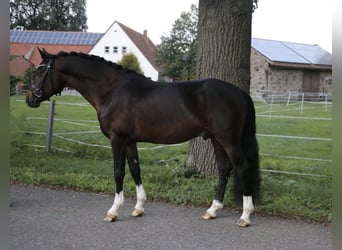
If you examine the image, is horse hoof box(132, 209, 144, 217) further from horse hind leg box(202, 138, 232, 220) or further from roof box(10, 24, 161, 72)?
roof box(10, 24, 161, 72)

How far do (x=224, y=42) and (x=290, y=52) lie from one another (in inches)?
1146

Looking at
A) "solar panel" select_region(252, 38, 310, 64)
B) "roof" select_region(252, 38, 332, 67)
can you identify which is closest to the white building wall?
"solar panel" select_region(252, 38, 310, 64)

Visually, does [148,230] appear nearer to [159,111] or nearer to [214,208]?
[214,208]

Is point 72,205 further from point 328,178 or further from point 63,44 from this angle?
point 63,44

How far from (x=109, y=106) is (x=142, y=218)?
4.40 feet

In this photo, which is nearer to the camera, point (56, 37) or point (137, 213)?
point (137, 213)

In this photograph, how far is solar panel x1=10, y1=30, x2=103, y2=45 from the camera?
2869cm

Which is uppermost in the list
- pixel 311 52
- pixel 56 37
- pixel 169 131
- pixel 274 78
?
pixel 56 37

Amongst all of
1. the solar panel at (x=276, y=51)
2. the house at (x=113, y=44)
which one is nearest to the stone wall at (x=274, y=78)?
the solar panel at (x=276, y=51)

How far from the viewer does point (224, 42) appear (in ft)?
17.3

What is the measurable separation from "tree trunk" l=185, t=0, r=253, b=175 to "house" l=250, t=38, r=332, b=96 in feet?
76.6

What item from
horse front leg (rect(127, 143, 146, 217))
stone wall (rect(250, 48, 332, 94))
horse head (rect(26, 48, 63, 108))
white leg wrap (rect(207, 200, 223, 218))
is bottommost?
white leg wrap (rect(207, 200, 223, 218))

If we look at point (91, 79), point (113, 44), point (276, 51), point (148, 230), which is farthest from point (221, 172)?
point (113, 44)

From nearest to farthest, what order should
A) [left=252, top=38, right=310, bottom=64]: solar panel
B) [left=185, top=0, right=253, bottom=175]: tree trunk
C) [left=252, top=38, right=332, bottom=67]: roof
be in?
[left=185, top=0, right=253, bottom=175]: tree trunk, [left=252, top=38, right=332, bottom=67]: roof, [left=252, top=38, right=310, bottom=64]: solar panel
